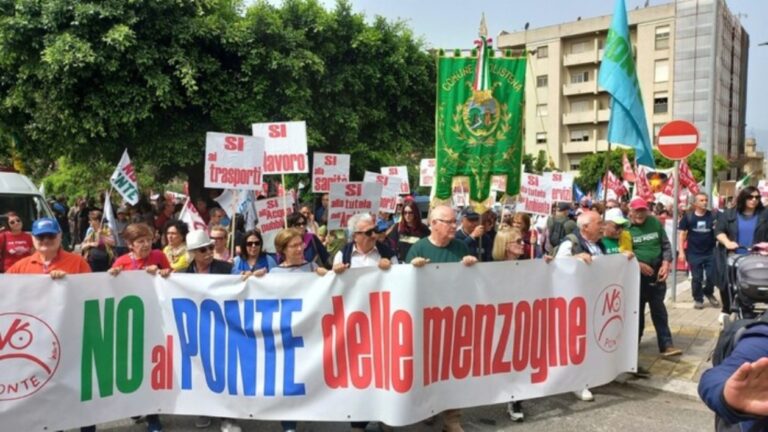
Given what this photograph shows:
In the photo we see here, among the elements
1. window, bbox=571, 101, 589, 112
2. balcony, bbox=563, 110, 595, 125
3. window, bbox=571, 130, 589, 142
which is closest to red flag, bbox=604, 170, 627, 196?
balcony, bbox=563, 110, 595, 125

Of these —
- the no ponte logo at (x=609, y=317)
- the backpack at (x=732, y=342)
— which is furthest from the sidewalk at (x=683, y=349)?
the backpack at (x=732, y=342)

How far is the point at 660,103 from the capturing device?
65.7 m

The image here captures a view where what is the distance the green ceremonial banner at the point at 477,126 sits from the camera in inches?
255

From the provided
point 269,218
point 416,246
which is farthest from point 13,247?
point 416,246

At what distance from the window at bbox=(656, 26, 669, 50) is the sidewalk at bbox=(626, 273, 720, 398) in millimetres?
63068

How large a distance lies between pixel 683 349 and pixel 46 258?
20.5ft

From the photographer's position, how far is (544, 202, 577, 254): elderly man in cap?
9863 millimetres

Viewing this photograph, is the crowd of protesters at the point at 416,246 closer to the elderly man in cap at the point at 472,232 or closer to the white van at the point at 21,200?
the elderly man in cap at the point at 472,232

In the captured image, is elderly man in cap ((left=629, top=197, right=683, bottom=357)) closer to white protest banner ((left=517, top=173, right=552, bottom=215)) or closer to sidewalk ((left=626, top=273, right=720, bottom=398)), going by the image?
sidewalk ((left=626, top=273, right=720, bottom=398))

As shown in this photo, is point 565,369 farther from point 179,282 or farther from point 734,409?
point 734,409

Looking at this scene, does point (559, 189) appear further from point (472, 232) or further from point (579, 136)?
point (579, 136)

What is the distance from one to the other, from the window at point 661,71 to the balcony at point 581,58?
6.47m

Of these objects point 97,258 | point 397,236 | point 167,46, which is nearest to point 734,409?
point 397,236

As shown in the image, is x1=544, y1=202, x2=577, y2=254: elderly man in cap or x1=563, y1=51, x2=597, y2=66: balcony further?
x1=563, y1=51, x2=597, y2=66: balcony
